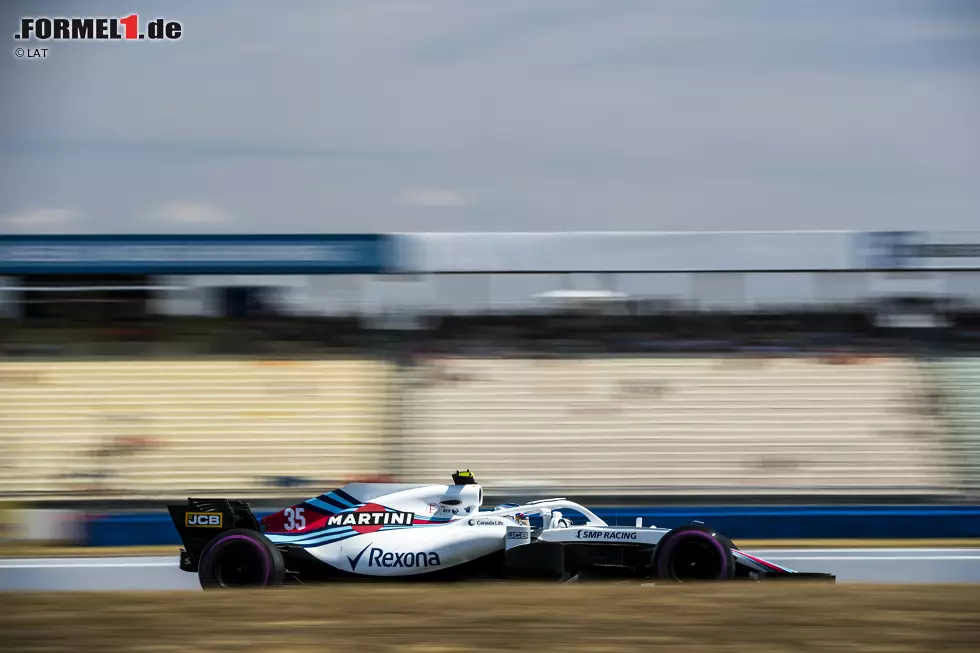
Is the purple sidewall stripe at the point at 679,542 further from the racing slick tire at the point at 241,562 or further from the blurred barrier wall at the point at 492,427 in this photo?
the blurred barrier wall at the point at 492,427

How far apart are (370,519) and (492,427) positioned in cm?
431

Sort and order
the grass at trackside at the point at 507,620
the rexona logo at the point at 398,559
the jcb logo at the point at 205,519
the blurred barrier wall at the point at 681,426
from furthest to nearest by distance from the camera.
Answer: the blurred barrier wall at the point at 681,426 < the jcb logo at the point at 205,519 < the rexona logo at the point at 398,559 < the grass at trackside at the point at 507,620

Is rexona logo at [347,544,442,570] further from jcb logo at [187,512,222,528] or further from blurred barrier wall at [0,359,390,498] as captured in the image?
blurred barrier wall at [0,359,390,498]

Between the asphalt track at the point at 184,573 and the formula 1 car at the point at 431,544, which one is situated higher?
the formula 1 car at the point at 431,544

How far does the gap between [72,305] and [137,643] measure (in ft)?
26.8

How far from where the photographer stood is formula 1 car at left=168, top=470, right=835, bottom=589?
6652 mm

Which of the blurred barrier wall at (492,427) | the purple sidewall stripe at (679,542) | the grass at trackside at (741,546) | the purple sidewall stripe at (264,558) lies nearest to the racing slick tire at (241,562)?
the purple sidewall stripe at (264,558)

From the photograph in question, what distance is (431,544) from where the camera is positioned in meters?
6.96

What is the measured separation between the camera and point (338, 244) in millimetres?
11500

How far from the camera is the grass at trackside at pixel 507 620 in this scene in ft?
13.4

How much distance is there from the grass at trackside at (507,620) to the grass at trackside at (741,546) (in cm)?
469

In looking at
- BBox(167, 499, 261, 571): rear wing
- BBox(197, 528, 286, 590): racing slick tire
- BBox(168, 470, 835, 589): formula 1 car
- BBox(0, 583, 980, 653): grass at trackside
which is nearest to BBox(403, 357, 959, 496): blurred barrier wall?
BBox(168, 470, 835, 589): formula 1 car

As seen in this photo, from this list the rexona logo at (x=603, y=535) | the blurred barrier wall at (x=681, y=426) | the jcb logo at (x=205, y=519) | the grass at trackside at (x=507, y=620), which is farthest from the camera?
the blurred barrier wall at (x=681, y=426)

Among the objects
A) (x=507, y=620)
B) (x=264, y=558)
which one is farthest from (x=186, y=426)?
(x=507, y=620)
